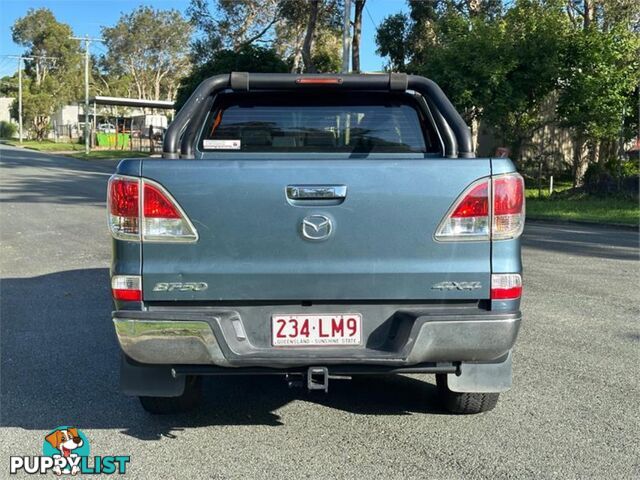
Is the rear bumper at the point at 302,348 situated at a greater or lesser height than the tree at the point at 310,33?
lesser

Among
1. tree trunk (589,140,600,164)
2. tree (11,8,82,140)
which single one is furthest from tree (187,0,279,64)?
tree (11,8,82,140)

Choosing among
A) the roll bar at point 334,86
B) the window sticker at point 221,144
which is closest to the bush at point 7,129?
the window sticker at point 221,144

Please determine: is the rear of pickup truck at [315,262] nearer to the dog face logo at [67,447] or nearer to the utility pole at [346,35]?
the dog face logo at [67,447]

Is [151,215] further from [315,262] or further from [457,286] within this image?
[457,286]

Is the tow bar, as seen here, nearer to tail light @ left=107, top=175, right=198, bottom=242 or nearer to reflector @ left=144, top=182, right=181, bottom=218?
tail light @ left=107, top=175, right=198, bottom=242

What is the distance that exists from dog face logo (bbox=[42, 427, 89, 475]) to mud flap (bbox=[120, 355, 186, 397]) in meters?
0.44

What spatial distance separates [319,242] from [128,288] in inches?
37.6

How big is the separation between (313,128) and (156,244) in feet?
5.09

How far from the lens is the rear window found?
4617 millimetres

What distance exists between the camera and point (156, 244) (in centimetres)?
354

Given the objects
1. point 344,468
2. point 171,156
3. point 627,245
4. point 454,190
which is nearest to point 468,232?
point 454,190

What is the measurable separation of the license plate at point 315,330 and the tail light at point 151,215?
0.61m

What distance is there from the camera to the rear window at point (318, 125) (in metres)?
4.62

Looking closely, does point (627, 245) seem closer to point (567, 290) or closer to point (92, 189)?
point (567, 290)
